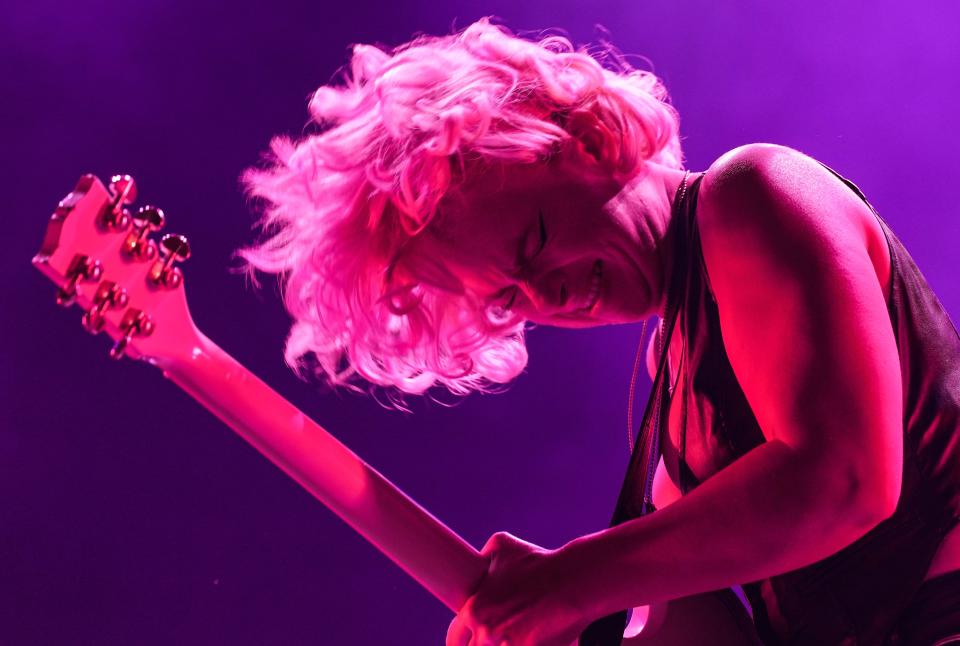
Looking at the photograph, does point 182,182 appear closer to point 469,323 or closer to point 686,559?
point 469,323

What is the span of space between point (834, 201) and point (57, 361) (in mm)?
1125

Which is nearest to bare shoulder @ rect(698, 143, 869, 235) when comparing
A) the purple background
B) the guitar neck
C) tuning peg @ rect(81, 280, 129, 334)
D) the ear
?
the ear

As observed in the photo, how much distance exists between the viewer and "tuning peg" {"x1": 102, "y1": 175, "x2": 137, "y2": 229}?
727 mm

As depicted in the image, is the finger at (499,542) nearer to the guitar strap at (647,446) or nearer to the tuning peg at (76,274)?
the guitar strap at (647,446)

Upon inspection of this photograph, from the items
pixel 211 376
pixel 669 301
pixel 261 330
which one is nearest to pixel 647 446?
pixel 669 301

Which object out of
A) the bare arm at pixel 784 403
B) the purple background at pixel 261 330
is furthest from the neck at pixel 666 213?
the purple background at pixel 261 330

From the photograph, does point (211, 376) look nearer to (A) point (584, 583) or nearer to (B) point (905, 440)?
(A) point (584, 583)

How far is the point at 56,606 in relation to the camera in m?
1.33

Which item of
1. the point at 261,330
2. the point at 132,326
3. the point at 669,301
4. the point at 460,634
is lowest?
the point at 460,634

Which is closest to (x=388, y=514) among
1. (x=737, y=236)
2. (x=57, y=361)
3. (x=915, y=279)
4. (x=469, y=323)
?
(x=469, y=323)

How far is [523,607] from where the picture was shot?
2.53 feet

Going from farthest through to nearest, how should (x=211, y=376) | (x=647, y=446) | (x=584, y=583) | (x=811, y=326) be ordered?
1. (x=647, y=446)
2. (x=211, y=376)
3. (x=584, y=583)
4. (x=811, y=326)

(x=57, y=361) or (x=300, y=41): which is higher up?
(x=300, y=41)

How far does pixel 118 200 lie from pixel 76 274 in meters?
0.07
